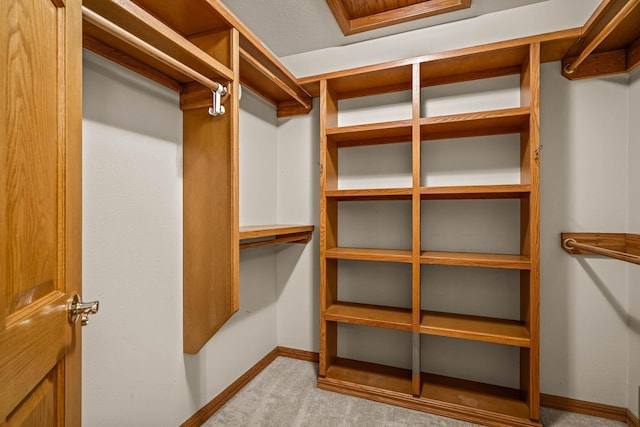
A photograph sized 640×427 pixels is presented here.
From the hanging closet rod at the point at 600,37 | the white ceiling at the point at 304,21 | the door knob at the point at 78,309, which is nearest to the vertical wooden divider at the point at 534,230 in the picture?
the hanging closet rod at the point at 600,37

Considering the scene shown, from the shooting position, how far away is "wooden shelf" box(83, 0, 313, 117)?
1049mm

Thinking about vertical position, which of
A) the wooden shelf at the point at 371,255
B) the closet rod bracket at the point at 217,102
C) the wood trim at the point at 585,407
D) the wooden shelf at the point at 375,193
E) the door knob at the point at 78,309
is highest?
the closet rod bracket at the point at 217,102

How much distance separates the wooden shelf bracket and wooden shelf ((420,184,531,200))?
36 cm

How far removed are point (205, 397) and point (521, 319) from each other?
6.31 ft

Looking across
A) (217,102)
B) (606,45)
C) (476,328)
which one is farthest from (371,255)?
(606,45)

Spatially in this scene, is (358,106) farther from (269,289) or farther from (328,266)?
(269,289)

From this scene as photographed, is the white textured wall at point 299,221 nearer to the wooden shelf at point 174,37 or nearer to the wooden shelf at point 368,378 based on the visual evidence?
the wooden shelf at point 368,378

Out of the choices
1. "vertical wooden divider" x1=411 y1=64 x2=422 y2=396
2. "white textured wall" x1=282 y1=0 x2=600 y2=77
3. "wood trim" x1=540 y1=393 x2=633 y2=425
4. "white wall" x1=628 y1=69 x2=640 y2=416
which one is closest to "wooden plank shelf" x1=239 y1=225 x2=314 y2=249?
"vertical wooden divider" x1=411 y1=64 x2=422 y2=396

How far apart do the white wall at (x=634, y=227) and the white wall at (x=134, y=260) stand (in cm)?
231

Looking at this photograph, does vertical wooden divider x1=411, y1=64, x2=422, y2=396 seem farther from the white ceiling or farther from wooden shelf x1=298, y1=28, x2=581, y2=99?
the white ceiling

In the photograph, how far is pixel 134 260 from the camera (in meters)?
1.34

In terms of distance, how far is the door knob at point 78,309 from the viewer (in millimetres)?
733

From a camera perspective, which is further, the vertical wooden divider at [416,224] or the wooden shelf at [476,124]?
the vertical wooden divider at [416,224]

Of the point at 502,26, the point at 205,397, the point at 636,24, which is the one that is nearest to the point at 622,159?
the point at 636,24
